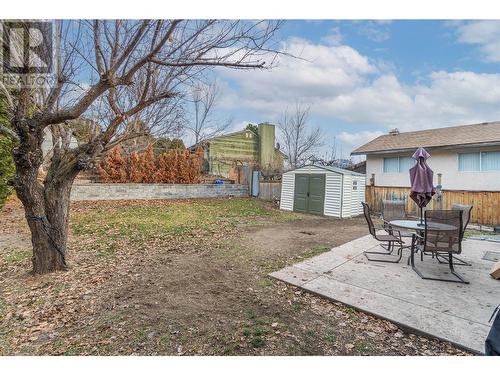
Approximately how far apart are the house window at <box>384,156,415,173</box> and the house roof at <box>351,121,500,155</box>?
709 millimetres

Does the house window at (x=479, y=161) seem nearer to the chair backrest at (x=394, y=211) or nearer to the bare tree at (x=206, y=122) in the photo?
the chair backrest at (x=394, y=211)

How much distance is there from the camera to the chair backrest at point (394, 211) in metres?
6.74

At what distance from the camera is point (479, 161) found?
11742mm

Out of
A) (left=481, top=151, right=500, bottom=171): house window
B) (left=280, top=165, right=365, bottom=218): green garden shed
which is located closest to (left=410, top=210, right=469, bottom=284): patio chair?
(left=280, top=165, right=365, bottom=218): green garden shed

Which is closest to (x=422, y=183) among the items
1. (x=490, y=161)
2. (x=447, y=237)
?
(x=447, y=237)

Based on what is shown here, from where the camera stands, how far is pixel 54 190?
3.95 metres

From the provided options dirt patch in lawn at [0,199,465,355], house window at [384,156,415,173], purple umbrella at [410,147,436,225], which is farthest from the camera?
house window at [384,156,415,173]

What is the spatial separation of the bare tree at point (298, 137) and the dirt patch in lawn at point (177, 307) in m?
17.9

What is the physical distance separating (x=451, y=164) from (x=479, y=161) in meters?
1.03

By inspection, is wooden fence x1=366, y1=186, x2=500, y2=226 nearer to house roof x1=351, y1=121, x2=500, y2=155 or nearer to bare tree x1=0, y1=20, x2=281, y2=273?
house roof x1=351, y1=121, x2=500, y2=155

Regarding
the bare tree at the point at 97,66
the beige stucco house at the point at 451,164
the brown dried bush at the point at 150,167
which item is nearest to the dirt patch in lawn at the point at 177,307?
the bare tree at the point at 97,66

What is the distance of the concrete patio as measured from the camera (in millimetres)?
2709
